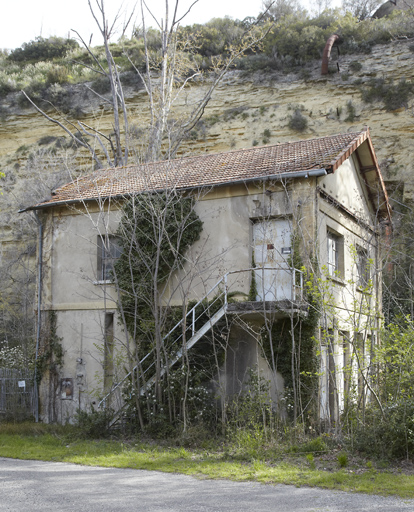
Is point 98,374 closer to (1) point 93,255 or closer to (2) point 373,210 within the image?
(1) point 93,255

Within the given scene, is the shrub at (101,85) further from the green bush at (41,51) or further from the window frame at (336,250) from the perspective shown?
the window frame at (336,250)

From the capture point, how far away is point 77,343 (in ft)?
50.3

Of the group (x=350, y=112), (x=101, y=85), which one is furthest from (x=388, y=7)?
(x=101, y=85)

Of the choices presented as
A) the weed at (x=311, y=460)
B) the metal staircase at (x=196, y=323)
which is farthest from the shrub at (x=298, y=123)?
the weed at (x=311, y=460)

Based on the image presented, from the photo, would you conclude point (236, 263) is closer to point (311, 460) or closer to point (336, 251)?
point (336, 251)

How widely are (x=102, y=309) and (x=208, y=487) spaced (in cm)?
803

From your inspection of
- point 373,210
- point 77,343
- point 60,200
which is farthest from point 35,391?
point 373,210

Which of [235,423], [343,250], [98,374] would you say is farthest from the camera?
[343,250]

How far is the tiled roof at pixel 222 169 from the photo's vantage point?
45.7ft

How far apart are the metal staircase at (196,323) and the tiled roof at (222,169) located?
8.27 feet

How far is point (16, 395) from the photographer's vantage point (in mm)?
15617

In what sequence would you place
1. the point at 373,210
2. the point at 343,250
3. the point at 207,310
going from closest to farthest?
the point at 207,310
the point at 343,250
the point at 373,210

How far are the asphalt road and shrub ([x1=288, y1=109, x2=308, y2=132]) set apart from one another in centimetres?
2247

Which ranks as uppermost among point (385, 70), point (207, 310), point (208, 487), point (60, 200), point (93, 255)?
point (385, 70)
